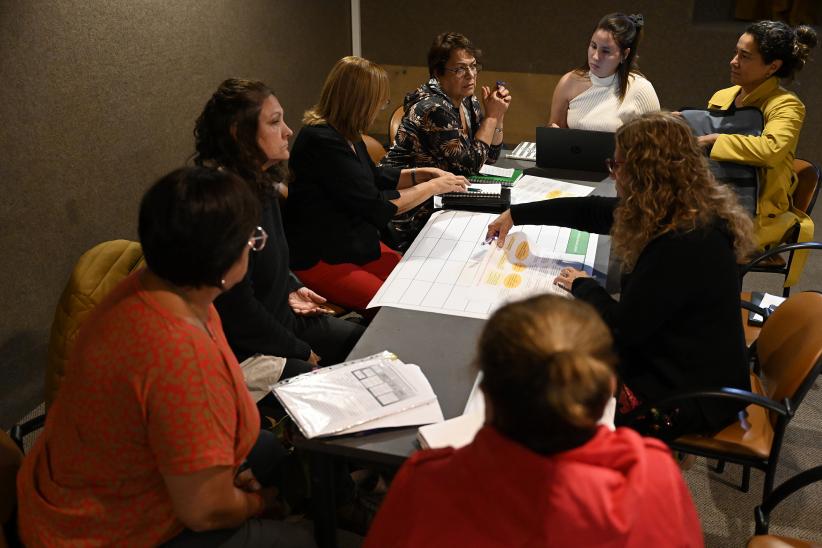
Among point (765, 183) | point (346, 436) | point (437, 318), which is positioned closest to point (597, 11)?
point (765, 183)

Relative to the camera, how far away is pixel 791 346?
1.80 m

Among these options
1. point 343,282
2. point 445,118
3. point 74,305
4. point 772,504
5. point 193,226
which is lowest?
point 772,504

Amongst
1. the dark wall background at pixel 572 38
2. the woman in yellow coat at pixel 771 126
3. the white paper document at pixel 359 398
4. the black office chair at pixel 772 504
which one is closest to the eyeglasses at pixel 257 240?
the white paper document at pixel 359 398

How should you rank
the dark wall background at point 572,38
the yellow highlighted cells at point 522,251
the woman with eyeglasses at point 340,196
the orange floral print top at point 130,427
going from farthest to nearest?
the dark wall background at point 572,38, the woman with eyeglasses at point 340,196, the yellow highlighted cells at point 522,251, the orange floral print top at point 130,427

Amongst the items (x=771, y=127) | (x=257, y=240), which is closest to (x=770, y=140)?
(x=771, y=127)

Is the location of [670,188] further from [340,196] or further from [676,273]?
[340,196]

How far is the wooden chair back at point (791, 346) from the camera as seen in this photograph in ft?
5.48

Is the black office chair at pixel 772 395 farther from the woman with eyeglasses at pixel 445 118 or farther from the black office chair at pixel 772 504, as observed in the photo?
the woman with eyeglasses at pixel 445 118

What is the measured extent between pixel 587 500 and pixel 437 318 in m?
0.95

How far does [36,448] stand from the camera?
4.24ft

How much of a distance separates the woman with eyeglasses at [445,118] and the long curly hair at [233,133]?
1.02 m

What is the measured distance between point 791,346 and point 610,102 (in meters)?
1.66

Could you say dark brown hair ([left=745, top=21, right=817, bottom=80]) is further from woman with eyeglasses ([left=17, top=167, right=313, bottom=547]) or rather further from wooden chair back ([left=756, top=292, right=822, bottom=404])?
woman with eyeglasses ([left=17, top=167, right=313, bottom=547])

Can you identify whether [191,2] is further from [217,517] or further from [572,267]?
[217,517]
